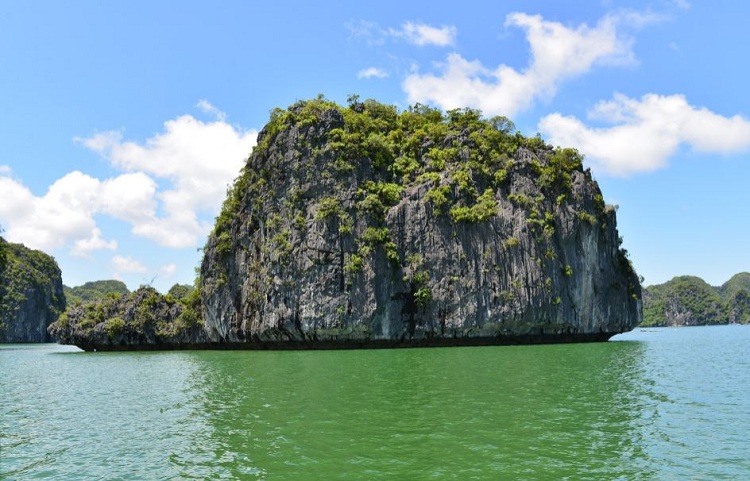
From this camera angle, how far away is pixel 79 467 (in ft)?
36.4

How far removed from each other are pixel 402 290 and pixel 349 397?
2953cm

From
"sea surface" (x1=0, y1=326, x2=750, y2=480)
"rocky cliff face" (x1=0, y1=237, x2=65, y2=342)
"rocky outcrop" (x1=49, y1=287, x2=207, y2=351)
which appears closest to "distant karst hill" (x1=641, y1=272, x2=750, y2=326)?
"rocky outcrop" (x1=49, y1=287, x2=207, y2=351)

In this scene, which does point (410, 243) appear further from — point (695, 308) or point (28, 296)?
point (695, 308)

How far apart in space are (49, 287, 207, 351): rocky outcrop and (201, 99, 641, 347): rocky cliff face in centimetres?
457

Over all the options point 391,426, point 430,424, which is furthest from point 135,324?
point 430,424

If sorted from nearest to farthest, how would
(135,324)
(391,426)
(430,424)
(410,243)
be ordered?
(391,426) < (430,424) < (410,243) < (135,324)

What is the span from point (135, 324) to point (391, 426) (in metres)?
52.6

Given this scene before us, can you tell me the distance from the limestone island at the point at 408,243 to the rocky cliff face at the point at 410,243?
0.13m

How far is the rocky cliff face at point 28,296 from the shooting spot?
118562 millimetres

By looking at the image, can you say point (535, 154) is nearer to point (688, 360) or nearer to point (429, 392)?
point (688, 360)

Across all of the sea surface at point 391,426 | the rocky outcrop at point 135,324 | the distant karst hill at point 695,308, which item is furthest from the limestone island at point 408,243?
the distant karst hill at point 695,308

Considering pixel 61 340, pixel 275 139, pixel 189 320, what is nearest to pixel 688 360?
pixel 275 139

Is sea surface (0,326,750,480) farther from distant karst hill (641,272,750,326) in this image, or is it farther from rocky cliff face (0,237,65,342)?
distant karst hill (641,272,750,326)

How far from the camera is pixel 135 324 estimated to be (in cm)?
5828
